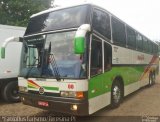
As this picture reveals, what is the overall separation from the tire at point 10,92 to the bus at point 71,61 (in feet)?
8.90

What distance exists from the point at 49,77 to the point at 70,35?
1.24 metres

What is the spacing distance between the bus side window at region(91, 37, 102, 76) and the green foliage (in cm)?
1601

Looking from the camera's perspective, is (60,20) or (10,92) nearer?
(60,20)

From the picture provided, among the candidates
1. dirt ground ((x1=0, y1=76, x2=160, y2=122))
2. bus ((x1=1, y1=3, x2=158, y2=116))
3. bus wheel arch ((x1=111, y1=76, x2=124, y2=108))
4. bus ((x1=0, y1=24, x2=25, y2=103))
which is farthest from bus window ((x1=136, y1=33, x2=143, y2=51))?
bus ((x1=0, y1=24, x2=25, y2=103))

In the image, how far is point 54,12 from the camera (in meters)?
7.85

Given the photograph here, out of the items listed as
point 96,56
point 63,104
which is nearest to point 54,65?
point 63,104

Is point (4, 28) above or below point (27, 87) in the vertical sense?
above

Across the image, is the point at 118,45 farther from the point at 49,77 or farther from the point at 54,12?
the point at 49,77

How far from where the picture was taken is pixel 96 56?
7172mm

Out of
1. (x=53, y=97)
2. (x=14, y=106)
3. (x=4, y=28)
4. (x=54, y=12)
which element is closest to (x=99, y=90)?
(x=53, y=97)

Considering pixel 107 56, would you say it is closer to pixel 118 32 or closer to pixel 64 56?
pixel 64 56

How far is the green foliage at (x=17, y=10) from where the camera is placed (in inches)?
889

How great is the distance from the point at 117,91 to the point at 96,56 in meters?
2.32

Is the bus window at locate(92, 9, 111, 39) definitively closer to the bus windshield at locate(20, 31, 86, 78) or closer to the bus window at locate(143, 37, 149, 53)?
the bus windshield at locate(20, 31, 86, 78)
